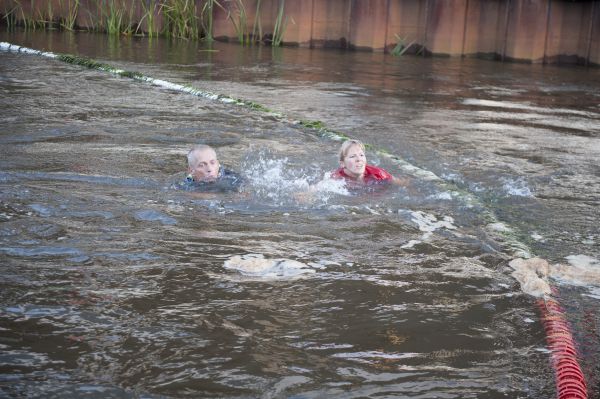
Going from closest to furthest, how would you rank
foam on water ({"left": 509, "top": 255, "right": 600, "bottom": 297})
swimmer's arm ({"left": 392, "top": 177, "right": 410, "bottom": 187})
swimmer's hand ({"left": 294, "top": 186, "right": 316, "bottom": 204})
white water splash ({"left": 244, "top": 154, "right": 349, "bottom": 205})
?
foam on water ({"left": 509, "top": 255, "right": 600, "bottom": 297}) → swimmer's hand ({"left": 294, "top": 186, "right": 316, "bottom": 204}) → white water splash ({"left": 244, "top": 154, "right": 349, "bottom": 205}) → swimmer's arm ({"left": 392, "top": 177, "right": 410, "bottom": 187})

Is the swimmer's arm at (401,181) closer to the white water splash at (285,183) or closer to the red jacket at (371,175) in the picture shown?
the red jacket at (371,175)

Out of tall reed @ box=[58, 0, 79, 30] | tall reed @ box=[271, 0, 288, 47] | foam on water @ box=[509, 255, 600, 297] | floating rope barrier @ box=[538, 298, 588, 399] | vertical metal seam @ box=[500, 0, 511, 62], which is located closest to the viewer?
floating rope barrier @ box=[538, 298, 588, 399]

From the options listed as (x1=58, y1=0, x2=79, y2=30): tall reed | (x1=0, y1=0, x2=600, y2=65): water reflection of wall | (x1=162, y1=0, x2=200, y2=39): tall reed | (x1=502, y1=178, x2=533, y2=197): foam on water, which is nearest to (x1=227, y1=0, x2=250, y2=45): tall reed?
(x1=0, y1=0, x2=600, y2=65): water reflection of wall

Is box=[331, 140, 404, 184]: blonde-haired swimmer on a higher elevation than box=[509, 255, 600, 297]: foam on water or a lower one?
higher

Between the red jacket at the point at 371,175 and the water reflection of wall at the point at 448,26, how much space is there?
8.90 m

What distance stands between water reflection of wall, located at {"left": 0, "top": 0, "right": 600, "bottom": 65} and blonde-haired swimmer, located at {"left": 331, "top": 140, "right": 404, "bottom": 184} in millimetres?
8943

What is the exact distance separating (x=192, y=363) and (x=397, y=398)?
3.17 feet

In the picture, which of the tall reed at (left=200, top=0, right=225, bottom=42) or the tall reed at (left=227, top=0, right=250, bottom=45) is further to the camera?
the tall reed at (left=200, top=0, right=225, bottom=42)

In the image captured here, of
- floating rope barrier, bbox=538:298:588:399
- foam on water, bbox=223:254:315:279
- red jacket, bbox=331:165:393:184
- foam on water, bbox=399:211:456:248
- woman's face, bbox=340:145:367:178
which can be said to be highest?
woman's face, bbox=340:145:367:178

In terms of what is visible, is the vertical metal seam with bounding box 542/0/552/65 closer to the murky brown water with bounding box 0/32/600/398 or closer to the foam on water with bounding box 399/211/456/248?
the murky brown water with bounding box 0/32/600/398

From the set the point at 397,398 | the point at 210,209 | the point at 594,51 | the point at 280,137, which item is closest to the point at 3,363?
the point at 397,398

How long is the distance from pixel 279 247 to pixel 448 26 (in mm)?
11748

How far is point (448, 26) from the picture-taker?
16.6 meters

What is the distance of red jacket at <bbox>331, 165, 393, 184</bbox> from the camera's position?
788 cm
